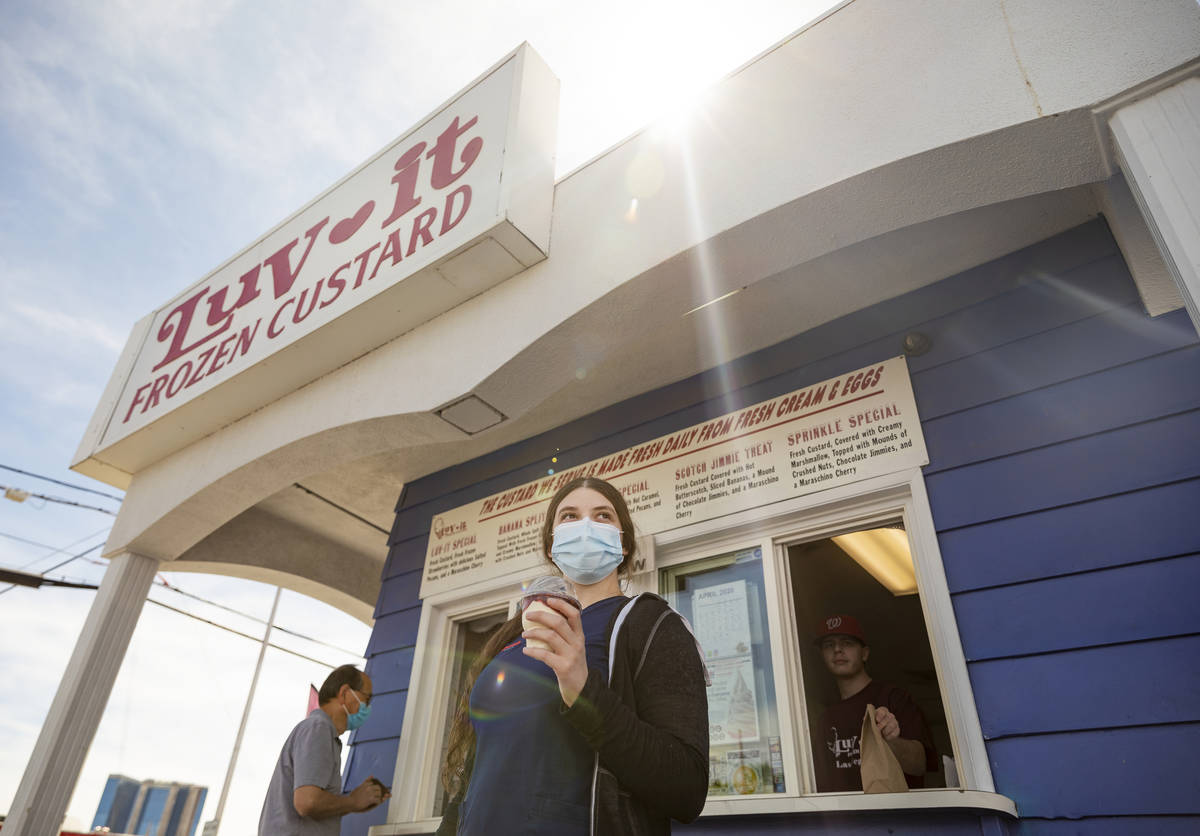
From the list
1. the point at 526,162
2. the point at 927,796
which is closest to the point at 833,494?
the point at 927,796

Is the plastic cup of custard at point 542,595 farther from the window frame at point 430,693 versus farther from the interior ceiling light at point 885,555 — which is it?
the interior ceiling light at point 885,555

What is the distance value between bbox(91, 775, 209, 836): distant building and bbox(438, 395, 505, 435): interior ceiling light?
144 feet

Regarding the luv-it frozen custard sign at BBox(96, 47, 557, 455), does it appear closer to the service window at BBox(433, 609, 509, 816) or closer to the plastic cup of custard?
the service window at BBox(433, 609, 509, 816)

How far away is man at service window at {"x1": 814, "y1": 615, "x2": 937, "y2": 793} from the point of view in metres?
2.95

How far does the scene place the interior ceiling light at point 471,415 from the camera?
337 cm

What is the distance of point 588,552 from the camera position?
1.66 metres

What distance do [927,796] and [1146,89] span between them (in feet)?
7.34

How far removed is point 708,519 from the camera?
3.55 metres

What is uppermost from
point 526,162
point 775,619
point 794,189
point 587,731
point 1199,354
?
point 526,162

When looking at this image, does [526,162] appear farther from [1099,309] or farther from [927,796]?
[927,796]

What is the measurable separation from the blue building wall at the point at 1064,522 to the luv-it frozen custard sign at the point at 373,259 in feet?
5.64

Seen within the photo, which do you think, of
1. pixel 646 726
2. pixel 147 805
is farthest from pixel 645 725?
pixel 147 805

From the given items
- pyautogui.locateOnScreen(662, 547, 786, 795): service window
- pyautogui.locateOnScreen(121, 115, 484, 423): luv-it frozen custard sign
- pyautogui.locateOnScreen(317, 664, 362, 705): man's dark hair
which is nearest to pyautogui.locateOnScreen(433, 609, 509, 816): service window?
pyautogui.locateOnScreen(317, 664, 362, 705): man's dark hair

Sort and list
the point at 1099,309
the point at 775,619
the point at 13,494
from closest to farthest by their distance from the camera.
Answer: the point at 1099,309
the point at 775,619
the point at 13,494
